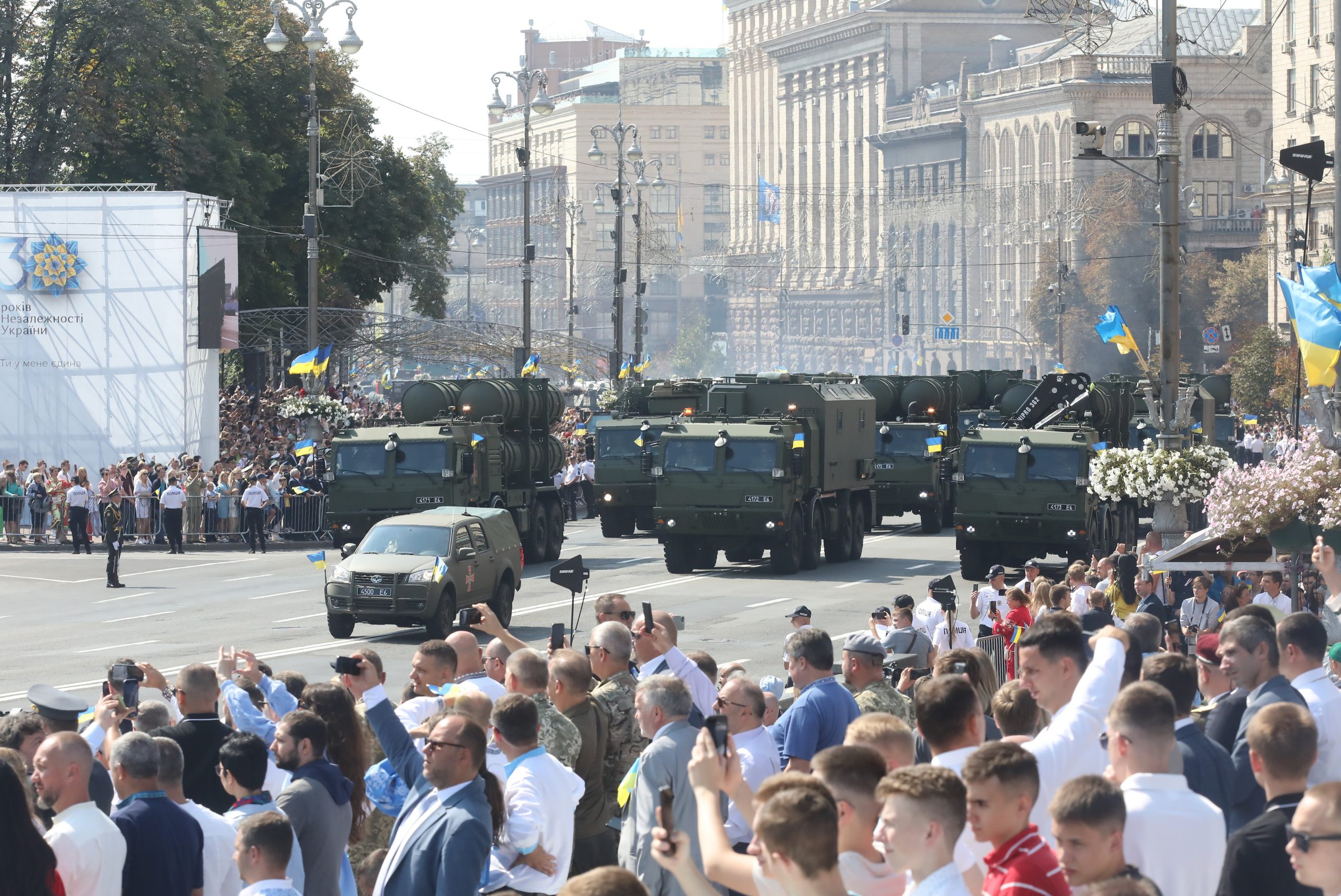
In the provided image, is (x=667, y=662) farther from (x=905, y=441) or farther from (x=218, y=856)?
(x=905, y=441)

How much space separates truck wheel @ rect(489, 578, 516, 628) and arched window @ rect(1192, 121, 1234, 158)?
8682 cm

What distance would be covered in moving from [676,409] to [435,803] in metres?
34.8

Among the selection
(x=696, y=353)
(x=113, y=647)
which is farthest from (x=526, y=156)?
(x=696, y=353)

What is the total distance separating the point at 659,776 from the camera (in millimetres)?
7488

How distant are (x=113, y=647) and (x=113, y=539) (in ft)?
22.9

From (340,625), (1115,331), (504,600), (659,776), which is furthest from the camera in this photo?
(1115,331)

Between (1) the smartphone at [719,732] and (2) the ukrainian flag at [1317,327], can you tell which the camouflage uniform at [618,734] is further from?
(2) the ukrainian flag at [1317,327]

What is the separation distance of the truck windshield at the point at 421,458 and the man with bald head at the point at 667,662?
20.8 metres

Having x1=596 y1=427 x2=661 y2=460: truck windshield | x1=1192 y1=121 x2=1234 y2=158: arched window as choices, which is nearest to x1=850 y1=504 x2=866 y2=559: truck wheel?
x1=596 y1=427 x2=661 y2=460: truck windshield

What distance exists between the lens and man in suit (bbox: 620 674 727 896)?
24.4 ft

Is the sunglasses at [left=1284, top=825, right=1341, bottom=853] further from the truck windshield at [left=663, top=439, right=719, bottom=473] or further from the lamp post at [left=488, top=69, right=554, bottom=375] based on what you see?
the lamp post at [left=488, top=69, right=554, bottom=375]

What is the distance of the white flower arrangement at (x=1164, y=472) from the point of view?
2130 centimetres

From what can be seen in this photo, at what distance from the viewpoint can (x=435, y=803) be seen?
691cm

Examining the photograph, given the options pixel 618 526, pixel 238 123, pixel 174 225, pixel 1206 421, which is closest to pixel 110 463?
pixel 174 225
